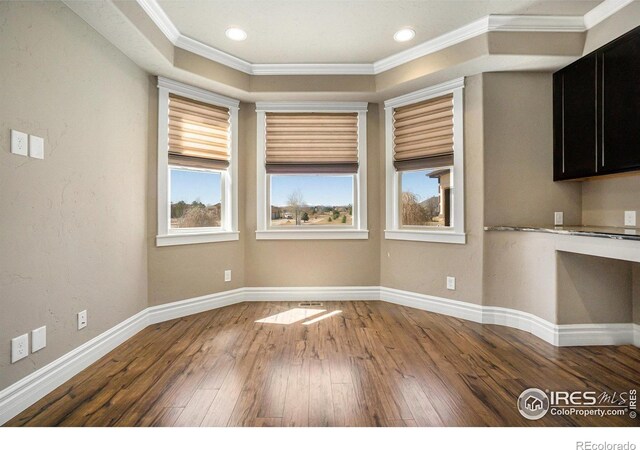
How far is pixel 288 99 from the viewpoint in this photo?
12.1ft

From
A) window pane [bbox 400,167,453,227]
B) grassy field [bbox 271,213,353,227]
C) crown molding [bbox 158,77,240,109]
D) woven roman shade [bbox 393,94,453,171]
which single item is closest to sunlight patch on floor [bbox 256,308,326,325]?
grassy field [bbox 271,213,353,227]

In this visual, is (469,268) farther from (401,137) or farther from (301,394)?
(301,394)

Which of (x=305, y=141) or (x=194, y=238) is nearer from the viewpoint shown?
(x=194, y=238)

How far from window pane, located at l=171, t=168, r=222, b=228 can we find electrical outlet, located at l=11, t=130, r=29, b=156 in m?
1.55

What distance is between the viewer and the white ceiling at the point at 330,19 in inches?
98.7

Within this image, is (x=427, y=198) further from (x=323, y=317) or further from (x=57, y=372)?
(x=57, y=372)

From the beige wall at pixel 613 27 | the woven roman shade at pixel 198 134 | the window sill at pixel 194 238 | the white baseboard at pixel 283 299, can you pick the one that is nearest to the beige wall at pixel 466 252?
the white baseboard at pixel 283 299

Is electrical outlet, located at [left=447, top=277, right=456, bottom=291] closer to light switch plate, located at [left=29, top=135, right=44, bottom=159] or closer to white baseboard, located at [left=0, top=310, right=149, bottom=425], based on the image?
white baseboard, located at [left=0, top=310, right=149, bottom=425]

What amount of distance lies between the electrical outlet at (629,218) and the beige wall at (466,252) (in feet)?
3.50

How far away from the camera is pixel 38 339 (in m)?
1.86

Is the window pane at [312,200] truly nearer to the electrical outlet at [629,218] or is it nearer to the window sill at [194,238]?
the window sill at [194,238]

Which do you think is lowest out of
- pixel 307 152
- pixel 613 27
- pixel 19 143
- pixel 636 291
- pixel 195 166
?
pixel 636 291

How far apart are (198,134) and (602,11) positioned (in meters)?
3.84

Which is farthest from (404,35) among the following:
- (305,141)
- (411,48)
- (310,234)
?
(310,234)
